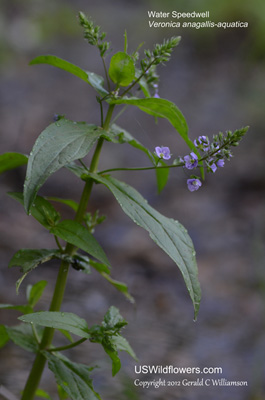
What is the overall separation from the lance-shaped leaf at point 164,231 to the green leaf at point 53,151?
134mm

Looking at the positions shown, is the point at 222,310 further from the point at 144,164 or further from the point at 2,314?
the point at 144,164

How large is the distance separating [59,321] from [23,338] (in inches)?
12.9

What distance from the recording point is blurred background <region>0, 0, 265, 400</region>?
2736 millimetres

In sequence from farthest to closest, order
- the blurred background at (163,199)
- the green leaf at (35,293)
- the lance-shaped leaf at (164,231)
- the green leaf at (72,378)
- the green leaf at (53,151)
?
1. the blurred background at (163,199)
2. the green leaf at (35,293)
3. the green leaf at (72,378)
4. the lance-shaped leaf at (164,231)
5. the green leaf at (53,151)

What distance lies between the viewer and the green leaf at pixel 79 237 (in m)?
1.41

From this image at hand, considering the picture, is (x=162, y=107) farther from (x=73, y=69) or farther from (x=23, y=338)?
(x=23, y=338)

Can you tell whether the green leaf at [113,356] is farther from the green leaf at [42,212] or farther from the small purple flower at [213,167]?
the small purple flower at [213,167]

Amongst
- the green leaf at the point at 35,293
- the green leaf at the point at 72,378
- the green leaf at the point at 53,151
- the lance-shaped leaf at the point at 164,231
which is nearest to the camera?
the green leaf at the point at 53,151

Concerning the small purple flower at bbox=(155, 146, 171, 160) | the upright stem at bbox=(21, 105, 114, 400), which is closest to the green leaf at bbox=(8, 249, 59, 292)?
the upright stem at bbox=(21, 105, 114, 400)

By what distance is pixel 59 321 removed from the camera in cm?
137

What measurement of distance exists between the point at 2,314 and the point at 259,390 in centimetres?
140

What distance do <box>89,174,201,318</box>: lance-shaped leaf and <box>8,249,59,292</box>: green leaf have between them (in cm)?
27

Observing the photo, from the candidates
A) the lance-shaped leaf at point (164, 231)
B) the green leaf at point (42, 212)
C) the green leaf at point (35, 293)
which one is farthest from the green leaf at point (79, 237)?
the green leaf at point (35, 293)

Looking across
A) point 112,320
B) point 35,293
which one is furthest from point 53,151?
point 35,293
